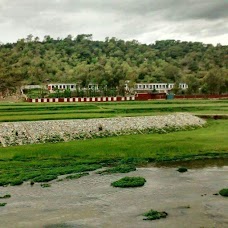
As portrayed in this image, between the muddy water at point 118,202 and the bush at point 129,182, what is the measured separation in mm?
463

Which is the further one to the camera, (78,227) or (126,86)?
(126,86)

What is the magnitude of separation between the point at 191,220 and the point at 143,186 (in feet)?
25.3

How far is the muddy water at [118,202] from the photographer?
2341 cm

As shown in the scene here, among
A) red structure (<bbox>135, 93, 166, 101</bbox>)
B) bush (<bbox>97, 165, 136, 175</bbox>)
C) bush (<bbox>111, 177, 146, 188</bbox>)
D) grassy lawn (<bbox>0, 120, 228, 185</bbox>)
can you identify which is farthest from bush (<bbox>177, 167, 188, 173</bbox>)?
red structure (<bbox>135, 93, 166, 101</bbox>)

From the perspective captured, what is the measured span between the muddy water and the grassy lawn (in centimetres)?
315

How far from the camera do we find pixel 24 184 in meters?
31.7

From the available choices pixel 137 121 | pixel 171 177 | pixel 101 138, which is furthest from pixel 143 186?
pixel 137 121

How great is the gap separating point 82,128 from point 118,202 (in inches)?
1110

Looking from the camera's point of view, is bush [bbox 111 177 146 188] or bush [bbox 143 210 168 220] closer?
bush [bbox 143 210 168 220]

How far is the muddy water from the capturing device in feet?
76.8

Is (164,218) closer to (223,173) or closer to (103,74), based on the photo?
(223,173)

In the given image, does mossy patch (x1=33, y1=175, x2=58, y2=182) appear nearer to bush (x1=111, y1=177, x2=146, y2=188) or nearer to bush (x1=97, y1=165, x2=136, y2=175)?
bush (x1=97, y1=165, x2=136, y2=175)

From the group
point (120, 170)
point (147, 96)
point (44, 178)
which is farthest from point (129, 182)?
point (147, 96)

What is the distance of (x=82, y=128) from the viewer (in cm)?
5466
